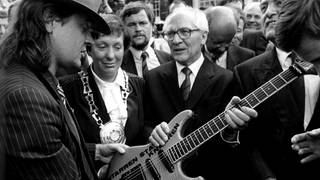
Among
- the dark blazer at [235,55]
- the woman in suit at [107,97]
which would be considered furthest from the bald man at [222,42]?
the woman in suit at [107,97]

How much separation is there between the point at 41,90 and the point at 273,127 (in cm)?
154

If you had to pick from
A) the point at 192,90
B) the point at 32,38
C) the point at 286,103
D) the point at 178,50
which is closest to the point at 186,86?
the point at 192,90

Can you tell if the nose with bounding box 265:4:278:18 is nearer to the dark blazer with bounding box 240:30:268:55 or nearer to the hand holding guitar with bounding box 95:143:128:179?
the hand holding guitar with bounding box 95:143:128:179

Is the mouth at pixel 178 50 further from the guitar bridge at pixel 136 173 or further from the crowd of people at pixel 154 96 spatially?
the guitar bridge at pixel 136 173

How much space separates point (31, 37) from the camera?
1.84 m

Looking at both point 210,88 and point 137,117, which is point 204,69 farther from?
point 137,117

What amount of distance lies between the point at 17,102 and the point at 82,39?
45cm

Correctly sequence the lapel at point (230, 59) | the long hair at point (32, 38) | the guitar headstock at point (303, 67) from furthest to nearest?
the lapel at point (230, 59) < the guitar headstock at point (303, 67) < the long hair at point (32, 38)

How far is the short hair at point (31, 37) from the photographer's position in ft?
6.04

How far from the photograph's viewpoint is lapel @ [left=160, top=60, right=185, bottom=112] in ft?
10.8

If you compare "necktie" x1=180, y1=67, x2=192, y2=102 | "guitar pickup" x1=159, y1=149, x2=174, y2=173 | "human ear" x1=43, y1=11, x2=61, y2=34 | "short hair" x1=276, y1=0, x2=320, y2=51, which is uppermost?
"human ear" x1=43, y1=11, x2=61, y2=34

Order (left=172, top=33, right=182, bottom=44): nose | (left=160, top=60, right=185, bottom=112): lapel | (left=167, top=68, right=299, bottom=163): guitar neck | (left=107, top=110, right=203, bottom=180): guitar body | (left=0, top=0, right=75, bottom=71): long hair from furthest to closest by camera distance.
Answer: (left=172, top=33, right=182, bottom=44): nose
(left=160, top=60, right=185, bottom=112): lapel
(left=107, top=110, right=203, bottom=180): guitar body
(left=167, top=68, right=299, bottom=163): guitar neck
(left=0, top=0, right=75, bottom=71): long hair

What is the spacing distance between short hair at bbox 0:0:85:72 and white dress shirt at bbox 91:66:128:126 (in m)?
1.39

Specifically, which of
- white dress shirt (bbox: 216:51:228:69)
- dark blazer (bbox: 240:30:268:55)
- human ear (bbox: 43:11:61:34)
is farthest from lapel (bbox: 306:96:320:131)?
dark blazer (bbox: 240:30:268:55)
